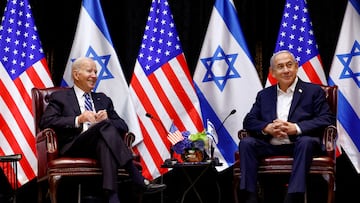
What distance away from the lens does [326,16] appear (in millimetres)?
6977

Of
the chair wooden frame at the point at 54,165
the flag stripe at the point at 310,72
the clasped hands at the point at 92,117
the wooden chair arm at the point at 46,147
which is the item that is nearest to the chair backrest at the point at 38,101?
the chair wooden frame at the point at 54,165

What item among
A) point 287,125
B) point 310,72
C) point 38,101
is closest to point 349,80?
point 310,72

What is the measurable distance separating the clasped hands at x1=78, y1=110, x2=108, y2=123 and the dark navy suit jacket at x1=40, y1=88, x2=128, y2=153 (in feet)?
0.26

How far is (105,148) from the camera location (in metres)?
5.34

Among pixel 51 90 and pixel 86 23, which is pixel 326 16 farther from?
pixel 51 90

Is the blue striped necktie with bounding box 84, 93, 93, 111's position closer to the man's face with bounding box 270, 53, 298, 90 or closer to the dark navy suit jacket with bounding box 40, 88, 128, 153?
the dark navy suit jacket with bounding box 40, 88, 128, 153

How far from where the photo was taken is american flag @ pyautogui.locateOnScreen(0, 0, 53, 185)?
21.1 ft

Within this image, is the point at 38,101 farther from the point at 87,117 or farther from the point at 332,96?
the point at 332,96

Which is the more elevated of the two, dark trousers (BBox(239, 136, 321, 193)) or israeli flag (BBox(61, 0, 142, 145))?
israeli flag (BBox(61, 0, 142, 145))

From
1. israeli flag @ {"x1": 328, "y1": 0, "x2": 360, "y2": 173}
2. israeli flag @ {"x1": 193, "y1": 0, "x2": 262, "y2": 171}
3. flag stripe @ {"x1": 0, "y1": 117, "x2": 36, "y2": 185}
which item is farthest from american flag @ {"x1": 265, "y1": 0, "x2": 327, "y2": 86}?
flag stripe @ {"x1": 0, "y1": 117, "x2": 36, "y2": 185}

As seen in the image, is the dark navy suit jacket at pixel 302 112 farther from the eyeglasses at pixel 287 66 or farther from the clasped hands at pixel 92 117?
the clasped hands at pixel 92 117

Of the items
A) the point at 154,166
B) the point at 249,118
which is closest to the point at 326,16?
the point at 249,118

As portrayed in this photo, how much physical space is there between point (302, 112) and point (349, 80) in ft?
3.38

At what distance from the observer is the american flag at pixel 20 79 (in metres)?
6.45
